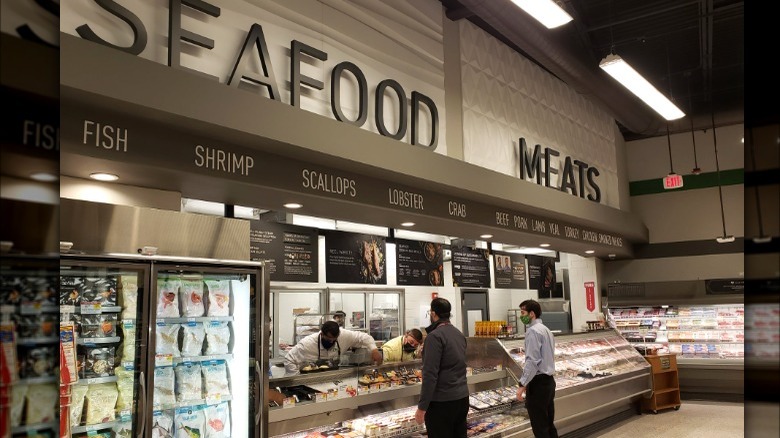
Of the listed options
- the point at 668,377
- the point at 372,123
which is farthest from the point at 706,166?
the point at 372,123

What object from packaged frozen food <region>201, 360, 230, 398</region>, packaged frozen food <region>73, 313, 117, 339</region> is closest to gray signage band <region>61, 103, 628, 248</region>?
packaged frozen food <region>73, 313, 117, 339</region>

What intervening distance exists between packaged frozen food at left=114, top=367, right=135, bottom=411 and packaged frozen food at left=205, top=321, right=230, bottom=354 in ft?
2.04

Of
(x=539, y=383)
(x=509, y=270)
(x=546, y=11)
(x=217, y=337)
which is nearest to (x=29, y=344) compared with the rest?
(x=217, y=337)

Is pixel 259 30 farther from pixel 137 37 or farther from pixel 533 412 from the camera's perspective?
pixel 533 412

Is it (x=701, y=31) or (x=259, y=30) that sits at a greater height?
(x=701, y=31)

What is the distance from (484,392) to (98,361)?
4.16 metres

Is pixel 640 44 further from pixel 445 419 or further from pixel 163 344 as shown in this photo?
pixel 163 344

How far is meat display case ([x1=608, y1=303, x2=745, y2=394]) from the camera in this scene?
1020cm

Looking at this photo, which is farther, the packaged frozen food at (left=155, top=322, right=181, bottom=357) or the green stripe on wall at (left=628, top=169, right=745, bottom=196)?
the green stripe on wall at (left=628, top=169, right=745, bottom=196)

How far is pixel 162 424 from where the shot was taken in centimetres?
360

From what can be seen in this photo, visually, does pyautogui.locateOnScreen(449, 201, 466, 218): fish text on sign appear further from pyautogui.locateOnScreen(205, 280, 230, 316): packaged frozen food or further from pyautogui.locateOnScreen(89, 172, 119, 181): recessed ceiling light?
pyautogui.locateOnScreen(89, 172, 119, 181): recessed ceiling light

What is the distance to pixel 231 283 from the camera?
13.1 ft

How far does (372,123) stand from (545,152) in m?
3.52

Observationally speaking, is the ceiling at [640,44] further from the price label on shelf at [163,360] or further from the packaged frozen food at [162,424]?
the packaged frozen food at [162,424]
